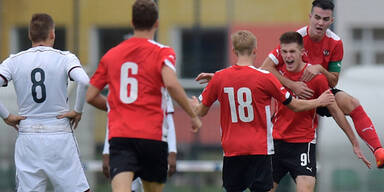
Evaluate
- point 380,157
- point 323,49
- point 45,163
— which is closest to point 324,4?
point 323,49

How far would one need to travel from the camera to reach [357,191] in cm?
997

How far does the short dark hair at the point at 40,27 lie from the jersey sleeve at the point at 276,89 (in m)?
1.68

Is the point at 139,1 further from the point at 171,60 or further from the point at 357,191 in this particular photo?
the point at 357,191

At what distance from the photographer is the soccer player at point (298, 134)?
7.04m

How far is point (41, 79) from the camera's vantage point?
21.6 feet

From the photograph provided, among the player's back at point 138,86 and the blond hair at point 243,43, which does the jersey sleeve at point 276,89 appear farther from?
the player's back at point 138,86

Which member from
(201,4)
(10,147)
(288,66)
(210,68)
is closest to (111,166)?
(288,66)

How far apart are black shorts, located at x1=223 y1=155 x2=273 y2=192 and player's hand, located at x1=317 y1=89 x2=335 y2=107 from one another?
0.57 m

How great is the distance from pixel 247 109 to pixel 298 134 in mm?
798

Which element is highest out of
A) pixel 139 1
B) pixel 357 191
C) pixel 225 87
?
pixel 139 1

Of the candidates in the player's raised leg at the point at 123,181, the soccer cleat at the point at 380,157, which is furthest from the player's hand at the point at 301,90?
the player's raised leg at the point at 123,181

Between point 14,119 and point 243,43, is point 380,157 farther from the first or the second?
point 14,119

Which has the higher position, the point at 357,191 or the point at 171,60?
the point at 171,60

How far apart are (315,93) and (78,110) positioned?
6.22 feet
